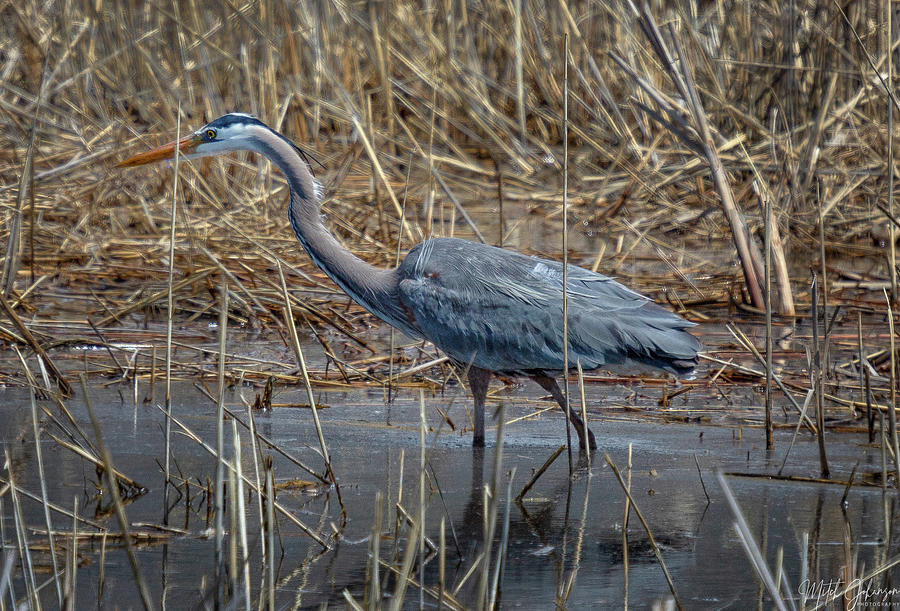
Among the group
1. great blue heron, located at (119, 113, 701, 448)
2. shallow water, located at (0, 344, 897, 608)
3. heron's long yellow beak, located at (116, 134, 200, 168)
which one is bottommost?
shallow water, located at (0, 344, 897, 608)

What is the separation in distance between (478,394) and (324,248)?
1011 mm

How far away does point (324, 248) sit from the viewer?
5219 millimetres

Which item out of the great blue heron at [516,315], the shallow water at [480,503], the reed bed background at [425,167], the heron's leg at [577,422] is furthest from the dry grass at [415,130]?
the heron's leg at [577,422]

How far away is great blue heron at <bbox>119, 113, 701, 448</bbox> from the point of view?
4.70m

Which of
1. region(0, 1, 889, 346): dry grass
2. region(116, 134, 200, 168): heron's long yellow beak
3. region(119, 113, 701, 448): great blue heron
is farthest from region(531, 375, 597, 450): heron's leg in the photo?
region(0, 1, 889, 346): dry grass

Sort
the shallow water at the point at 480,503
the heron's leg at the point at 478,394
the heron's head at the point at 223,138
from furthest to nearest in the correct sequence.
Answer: the heron's head at the point at 223,138 → the heron's leg at the point at 478,394 → the shallow water at the point at 480,503

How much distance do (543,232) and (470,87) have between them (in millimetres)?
1417

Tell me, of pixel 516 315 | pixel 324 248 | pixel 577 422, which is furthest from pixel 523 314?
pixel 324 248

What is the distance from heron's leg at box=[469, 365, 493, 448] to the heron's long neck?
A: 19.7 inches

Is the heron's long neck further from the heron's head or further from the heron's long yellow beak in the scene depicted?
the heron's long yellow beak

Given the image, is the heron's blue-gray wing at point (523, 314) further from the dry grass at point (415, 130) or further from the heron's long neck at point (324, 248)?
the dry grass at point (415, 130)

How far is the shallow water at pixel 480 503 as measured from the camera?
10.2 feet

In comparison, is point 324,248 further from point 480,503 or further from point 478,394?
point 480,503

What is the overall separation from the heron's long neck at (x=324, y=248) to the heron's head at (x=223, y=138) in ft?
0.29
